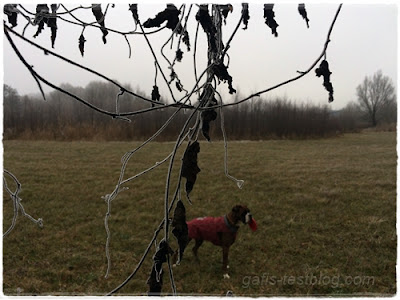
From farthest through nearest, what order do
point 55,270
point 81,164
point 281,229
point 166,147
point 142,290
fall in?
point 166,147
point 81,164
point 281,229
point 55,270
point 142,290

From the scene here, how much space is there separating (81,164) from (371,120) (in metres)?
5.81

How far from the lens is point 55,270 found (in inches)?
84.4

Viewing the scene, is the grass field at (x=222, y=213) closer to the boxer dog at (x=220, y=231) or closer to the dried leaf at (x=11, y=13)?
the boxer dog at (x=220, y=231)

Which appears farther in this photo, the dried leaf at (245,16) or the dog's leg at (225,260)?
the dog's leg at (225,260)

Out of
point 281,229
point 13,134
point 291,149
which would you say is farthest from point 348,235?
point 13,134

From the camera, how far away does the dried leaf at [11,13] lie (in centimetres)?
51

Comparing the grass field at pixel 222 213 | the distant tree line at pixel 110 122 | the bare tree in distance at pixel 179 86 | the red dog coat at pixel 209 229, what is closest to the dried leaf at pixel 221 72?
the bare tree in distance at pixel 179 86

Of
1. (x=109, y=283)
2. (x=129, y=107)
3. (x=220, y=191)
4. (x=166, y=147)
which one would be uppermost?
(x=129, y=107)

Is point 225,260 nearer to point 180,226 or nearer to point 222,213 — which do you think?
point 222,213

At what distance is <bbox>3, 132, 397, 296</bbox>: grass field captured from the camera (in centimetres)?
204

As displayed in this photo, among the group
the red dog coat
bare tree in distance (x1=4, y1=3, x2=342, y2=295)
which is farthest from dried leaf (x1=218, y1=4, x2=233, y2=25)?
the red dog coat

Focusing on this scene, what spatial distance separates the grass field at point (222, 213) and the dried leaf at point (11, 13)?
1.58 m

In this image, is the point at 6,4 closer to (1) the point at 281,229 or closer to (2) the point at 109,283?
(2) the point at 109,283

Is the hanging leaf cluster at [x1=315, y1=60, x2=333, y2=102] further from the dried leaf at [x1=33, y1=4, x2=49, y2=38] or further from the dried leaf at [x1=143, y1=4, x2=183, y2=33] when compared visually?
the dried leaf at [x1=33, y1=4, x2=49, y2=38]
